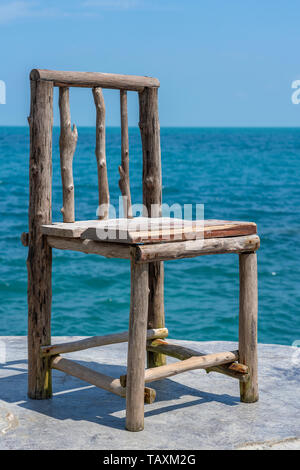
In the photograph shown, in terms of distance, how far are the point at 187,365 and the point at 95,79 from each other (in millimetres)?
1666

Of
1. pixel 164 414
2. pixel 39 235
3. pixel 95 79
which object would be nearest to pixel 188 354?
pixel 164 414

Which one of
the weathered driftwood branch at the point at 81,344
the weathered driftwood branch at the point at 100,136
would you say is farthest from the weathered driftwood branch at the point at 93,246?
the weathered driftwood branch at the point at 81,344

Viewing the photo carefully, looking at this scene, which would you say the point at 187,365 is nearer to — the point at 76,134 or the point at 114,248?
the point at 114,248

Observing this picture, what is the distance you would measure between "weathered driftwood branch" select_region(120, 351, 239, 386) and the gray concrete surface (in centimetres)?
23

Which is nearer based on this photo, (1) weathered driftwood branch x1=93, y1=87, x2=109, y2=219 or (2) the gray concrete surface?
(2) the gray concrete surface

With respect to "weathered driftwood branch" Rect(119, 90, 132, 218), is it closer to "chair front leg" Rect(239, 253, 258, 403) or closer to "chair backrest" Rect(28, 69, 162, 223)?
"chair backrest" Rect(28, 69, 162, 223)

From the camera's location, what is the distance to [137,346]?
350cm

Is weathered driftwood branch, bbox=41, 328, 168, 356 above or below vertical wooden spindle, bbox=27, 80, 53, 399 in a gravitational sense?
below

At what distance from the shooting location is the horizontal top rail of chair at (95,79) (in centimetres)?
392

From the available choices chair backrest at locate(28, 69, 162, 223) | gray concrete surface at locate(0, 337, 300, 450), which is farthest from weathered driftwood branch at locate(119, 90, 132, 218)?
gray concrete surface at locate(0, 337, 300, 450)

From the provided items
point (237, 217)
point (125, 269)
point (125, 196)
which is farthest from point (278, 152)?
point (125, 196)

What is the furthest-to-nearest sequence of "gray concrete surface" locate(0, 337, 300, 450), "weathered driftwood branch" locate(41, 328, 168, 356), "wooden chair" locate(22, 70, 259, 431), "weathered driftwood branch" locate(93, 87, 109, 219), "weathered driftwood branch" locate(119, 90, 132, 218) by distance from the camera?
"weathered driftwood branch" locate(119, 90, 132, 218) < "weathered driftwood branch" locate(93, 87, 109, 219) < "weathered driftwood branch" locate(41, 328, 168, 356) < "wooden chair" locate(22, 70, 259, 431) < "gray concrete surface" locate(0, 337, 300, 450)

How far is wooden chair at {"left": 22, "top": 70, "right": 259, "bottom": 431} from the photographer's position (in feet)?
11.6
